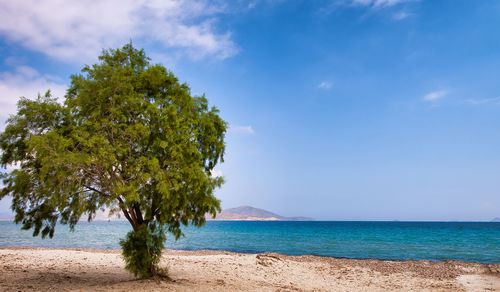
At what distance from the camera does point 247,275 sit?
17.2 metres

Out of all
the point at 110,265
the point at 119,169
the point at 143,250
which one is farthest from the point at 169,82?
the point at 110,265

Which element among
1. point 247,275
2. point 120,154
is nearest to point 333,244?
point 247,275

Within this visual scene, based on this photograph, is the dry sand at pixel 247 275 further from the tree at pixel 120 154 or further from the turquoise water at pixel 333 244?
the turquoise water at pixel 333 244

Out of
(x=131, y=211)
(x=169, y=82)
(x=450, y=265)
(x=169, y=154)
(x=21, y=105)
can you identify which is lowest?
(x=450, y=265)

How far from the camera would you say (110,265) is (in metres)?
19.0

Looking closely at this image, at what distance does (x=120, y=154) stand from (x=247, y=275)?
33.7 feet

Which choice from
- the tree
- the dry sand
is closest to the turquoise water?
the dry sand

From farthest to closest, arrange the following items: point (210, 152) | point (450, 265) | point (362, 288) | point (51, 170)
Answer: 1. point (450, 265)
2. point (362, 288)
3. point (210, 152)
4. point (51, 170)

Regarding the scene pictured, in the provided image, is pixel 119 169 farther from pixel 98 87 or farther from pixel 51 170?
pixel 98 87

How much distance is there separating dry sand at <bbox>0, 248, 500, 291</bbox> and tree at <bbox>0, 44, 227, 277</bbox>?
221cm

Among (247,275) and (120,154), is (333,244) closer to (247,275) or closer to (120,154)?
(247,275)

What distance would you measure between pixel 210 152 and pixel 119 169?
4.22 m

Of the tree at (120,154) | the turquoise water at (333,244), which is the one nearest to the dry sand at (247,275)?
the tree at (120,154)

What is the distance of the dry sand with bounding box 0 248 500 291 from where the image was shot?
41.7ft
